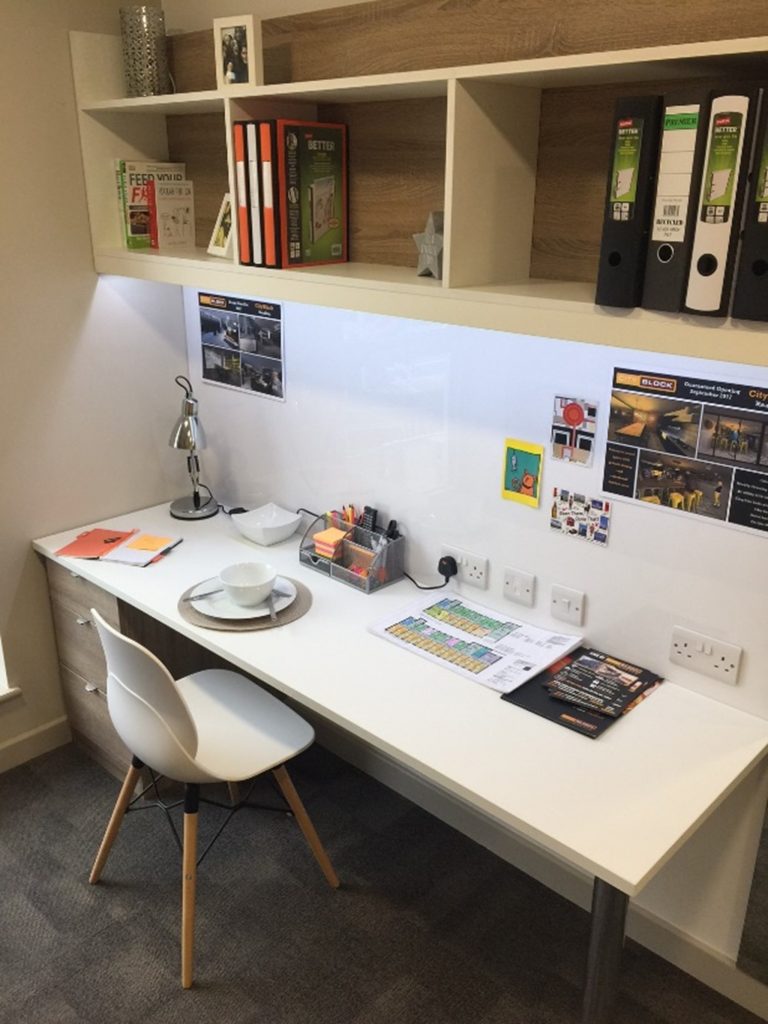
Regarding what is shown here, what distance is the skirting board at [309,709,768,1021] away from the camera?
2.06 metres

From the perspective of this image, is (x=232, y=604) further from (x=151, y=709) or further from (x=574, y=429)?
(x=574, y=429)

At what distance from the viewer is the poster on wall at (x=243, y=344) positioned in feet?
8.82

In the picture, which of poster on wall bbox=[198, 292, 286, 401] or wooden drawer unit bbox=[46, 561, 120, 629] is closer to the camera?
wooden drawer unit bbox=[46, 561, 120, 629]

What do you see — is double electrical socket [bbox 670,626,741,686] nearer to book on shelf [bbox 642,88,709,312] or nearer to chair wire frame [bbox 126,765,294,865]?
book on shelf [bbox 642,88,709,312]

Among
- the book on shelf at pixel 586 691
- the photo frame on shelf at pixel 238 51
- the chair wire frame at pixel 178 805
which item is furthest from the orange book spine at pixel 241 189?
the chair wire frame at pixel 178 805

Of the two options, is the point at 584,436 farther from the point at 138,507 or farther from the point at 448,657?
the point at 138,507

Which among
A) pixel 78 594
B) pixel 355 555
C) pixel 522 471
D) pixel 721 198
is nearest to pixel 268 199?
pixel 522 471

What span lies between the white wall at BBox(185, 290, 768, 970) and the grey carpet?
0.32 meters

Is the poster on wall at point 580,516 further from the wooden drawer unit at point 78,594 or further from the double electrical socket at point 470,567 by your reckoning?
the wooden drawer unit at point 78,594

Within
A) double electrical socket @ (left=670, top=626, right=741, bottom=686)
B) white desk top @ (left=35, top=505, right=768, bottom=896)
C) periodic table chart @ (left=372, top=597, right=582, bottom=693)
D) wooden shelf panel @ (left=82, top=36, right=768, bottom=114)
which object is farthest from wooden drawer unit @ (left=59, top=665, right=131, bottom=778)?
wooden shelf panel @ (left=82, top=36, right=768, bottom=114)

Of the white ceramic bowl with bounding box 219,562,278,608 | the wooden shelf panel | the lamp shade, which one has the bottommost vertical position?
the white ceramic bowl with bounding box 219,562,278,608

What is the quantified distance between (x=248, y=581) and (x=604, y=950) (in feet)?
4.07

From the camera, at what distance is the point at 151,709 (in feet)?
6.36

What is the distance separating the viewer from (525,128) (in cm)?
179
